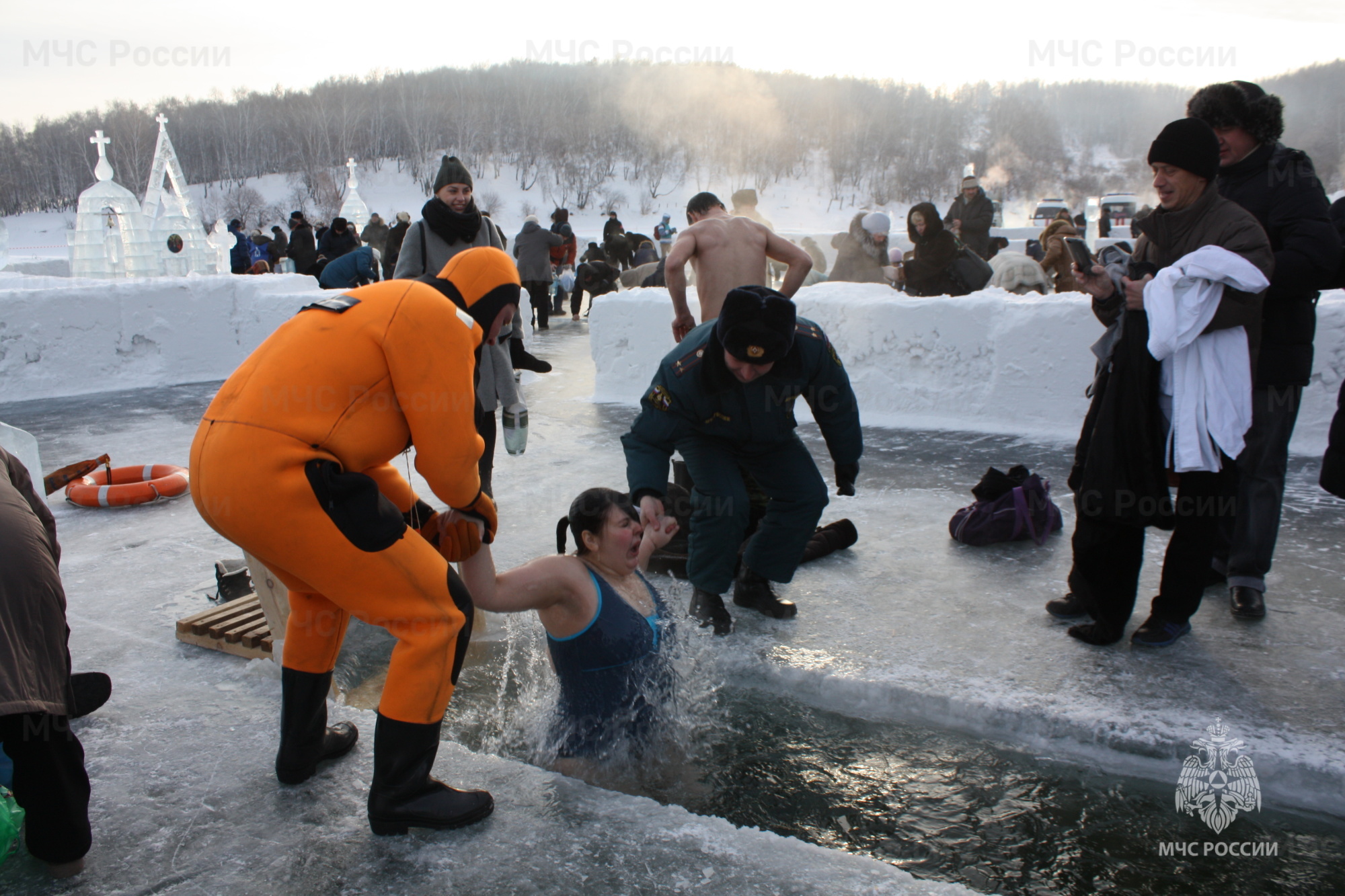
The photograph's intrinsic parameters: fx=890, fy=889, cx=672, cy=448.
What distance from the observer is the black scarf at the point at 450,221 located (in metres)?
4.37

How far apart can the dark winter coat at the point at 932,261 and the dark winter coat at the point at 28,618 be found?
6.79m

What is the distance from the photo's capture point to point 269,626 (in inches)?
131

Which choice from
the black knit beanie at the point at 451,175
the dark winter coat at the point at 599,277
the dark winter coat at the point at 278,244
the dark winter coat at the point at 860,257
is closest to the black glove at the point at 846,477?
the black knit beanie at the point at 451,175

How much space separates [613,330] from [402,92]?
77539 mm

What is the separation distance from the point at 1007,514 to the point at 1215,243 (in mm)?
1704

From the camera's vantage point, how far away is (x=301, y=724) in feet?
7.88

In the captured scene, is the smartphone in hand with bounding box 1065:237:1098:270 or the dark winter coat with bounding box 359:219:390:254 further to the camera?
the dark winter coat with bounding box 359:219:390:254

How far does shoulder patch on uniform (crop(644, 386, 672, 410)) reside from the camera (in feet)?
10.9

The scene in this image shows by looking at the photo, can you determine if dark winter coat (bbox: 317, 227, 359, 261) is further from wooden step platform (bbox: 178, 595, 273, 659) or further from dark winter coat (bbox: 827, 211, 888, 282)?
wooden step platform (bbox: 178, 595, 273, 659)

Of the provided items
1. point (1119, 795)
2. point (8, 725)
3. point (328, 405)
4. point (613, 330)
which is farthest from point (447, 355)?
point (613, 330)

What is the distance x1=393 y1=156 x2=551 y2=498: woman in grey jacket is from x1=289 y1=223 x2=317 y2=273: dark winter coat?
11.5 metres

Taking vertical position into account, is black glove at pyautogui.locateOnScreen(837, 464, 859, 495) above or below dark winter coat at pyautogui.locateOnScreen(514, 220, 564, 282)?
below

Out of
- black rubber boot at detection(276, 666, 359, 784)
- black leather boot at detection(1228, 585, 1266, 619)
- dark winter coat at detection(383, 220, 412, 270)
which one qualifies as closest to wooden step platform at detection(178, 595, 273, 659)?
black rubber boot at detection(276, 666, 359, 784)

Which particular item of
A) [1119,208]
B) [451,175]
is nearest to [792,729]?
[451,175]
